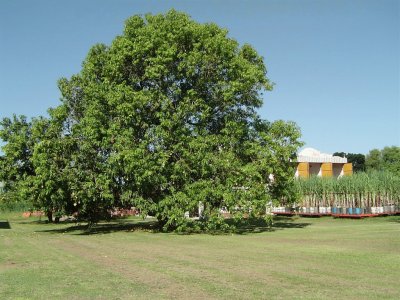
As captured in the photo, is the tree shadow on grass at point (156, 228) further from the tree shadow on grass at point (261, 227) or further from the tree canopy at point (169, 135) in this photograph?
the tree canopy at point (169, 135)

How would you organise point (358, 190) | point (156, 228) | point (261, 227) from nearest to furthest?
point (156, 228)
point (261, 227)
point (358, 190)

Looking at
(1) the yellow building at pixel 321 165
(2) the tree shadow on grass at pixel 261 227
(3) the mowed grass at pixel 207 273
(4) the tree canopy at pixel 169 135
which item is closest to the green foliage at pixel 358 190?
(2) the tree shadow on grass at pixel 261 227

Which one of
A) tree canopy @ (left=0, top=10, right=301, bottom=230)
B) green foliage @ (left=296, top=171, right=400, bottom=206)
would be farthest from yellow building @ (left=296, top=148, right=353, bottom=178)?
tree canopy @ (left=0, top=10, right=301, bottom=230)

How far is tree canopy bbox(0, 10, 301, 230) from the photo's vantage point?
2645cm

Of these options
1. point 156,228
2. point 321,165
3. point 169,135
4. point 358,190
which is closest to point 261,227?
point 156,228

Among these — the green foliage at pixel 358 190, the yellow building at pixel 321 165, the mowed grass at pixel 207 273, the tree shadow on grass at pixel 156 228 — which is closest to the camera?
the mowed grass at pixel 207 273

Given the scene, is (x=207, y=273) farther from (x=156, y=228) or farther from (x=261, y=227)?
(x=261, y=227)

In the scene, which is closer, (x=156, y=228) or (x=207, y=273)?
(x=207, y=273)

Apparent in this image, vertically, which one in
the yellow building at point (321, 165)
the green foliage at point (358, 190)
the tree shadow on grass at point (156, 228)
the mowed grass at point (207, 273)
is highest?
the yellow building at point (321, 165)

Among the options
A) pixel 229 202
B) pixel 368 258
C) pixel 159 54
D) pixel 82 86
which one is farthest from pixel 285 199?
pixel 368 258

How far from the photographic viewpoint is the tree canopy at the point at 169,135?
26453 mm

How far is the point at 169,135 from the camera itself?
26422mm

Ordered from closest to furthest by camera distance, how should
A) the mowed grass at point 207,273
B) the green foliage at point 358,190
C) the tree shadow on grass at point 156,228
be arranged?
the mowed grass at point 207,273, the tree shadow on grass at point 156,228, the green foliage at point 358,190

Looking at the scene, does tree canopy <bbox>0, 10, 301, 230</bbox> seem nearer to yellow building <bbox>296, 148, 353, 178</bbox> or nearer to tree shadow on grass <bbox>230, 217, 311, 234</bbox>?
tree shadow on grass <bbox>230, 217, 311, 234</bbox>
